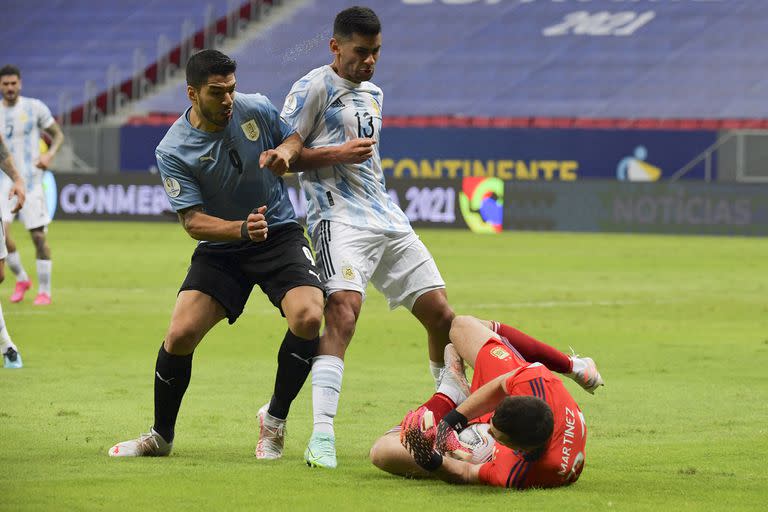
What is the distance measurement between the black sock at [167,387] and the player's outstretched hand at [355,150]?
1.26 meters

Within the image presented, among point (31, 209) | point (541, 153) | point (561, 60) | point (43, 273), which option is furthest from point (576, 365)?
point (561, 60)

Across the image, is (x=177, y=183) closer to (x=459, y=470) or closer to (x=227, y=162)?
(x=227, y=162)

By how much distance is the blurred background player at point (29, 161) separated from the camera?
15.2 m

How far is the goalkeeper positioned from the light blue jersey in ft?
4.71

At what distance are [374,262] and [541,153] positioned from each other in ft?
80.6

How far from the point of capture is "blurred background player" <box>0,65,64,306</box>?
1520cm

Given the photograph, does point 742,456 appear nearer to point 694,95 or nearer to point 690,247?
point 690,247

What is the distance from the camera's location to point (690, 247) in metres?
24.4

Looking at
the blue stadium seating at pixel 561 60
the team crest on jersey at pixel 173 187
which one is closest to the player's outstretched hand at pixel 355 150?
the team crest on jersey at pixel 173 187

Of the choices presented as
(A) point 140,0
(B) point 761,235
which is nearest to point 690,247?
(B) point 761,235

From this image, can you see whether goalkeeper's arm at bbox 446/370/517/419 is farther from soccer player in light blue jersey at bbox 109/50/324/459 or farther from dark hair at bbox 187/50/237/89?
dark hair at bbox 187/50/237/89

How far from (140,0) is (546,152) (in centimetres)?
1495

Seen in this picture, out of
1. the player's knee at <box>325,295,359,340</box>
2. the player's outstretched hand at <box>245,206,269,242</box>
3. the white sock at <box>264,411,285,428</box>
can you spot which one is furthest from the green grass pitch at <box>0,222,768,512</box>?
the player's outstretched hand at <box>245,206,269,242</box>

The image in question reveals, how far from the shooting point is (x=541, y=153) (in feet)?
104
